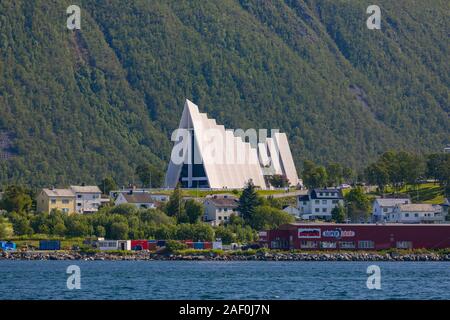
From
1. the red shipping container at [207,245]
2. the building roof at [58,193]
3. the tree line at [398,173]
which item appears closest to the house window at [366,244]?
the red shipping container at [207,245]

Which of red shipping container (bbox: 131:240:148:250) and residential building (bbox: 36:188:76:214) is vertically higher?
residential building (bbox: 36:188:76:214)

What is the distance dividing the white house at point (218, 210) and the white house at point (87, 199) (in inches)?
410

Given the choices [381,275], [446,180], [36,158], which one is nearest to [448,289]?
[381,275]

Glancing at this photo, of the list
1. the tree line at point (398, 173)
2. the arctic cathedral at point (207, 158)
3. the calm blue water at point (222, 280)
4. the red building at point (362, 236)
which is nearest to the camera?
the calm blue water at point (222, 280)

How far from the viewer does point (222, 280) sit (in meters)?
63.0

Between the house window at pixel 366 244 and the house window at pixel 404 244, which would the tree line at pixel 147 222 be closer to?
the house window at pixel 366 244

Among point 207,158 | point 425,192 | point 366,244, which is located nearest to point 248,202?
point 366,244

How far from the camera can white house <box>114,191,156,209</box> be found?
107 metres

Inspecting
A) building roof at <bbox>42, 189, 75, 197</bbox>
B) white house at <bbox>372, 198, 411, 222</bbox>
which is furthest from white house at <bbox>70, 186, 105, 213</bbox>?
white house at <bbox>372, 198, 411, 222</bbox>

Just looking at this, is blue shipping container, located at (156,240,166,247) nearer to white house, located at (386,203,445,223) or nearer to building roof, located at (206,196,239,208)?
building roof, located at (206,196,239,208)

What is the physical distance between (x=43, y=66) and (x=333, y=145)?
140 ft

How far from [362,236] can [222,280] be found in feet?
90.5

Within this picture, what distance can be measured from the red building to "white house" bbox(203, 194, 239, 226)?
1398 centimetres

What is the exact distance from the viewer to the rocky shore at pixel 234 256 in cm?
8656
